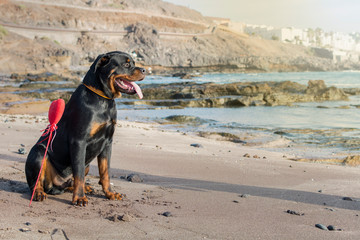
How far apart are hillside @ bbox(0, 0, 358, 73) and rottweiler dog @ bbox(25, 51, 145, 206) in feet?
154

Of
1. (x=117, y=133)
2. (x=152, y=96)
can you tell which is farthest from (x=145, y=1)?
(x=117, y=133)

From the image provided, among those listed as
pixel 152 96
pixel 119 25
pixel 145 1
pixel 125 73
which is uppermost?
pixel 145 1

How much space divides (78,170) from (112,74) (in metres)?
0.89

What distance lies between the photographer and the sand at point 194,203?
122 inches

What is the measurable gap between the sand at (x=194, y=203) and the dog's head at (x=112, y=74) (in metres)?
1.04

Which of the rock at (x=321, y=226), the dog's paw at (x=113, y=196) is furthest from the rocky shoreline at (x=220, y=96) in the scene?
A: the rock at (x=321, y=226)

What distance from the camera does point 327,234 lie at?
3.19 m

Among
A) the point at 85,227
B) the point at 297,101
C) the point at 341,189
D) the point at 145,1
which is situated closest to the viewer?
the point at 85,227

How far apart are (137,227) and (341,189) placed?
2.83 m

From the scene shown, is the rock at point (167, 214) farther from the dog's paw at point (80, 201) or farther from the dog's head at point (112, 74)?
the dog's head at point (112, 74)

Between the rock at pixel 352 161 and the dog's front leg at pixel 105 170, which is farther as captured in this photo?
the rock at pixel 352 161

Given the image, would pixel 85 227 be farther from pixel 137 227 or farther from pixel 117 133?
pixel 117 133

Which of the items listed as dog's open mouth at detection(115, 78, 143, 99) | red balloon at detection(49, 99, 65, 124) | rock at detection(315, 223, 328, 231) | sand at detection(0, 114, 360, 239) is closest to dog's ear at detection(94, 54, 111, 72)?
dog's open mouth at detection(115, 78, 143, 99)

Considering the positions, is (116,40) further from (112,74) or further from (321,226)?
(321,226)
